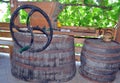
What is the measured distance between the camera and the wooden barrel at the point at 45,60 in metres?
2.34

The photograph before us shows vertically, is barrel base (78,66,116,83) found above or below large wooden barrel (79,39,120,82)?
below

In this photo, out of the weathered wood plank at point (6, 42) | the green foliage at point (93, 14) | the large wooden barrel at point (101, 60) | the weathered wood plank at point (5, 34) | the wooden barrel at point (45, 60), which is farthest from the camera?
the weathered wood plank at point (5, 34)

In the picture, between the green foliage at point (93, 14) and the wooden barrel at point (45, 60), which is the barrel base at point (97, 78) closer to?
the wooden barrel at point (45, 60)

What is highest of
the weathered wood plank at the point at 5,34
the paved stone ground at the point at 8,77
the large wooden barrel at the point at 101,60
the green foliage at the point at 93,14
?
the green foliage at the point at 93,14

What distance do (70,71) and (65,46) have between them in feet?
1.36

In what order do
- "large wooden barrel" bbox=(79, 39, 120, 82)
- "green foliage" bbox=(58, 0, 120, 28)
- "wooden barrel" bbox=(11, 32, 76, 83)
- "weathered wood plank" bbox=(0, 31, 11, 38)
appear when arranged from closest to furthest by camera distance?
"wooden barrel" bbox=(11, 32, 76, 83) < "large wooden barrel" bbox=(79, 39, 120, 82) < "green foliage" bbox=(58, 0, 120, 28) < "weathered wood plank" bbox=(0, 31, 11, 38)

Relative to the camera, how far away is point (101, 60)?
2479 mm

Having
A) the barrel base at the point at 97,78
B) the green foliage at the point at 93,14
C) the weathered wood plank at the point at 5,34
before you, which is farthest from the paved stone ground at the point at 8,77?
the green foliage at the point at 93,14

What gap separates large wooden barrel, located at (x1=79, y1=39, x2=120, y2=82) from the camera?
247 cm

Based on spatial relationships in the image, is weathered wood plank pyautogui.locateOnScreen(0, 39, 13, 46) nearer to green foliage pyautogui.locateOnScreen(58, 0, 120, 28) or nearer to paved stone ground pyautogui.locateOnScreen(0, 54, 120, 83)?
paved stone ground pyautogui.locateOnScreen(0, 54, 120, 83)

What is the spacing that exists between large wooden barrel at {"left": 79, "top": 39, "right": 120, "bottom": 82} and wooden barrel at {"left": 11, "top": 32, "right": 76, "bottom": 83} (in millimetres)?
288

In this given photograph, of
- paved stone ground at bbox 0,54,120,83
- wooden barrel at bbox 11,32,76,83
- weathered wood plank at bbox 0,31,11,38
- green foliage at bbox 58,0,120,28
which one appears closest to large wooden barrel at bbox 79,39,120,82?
paved stone ground at bbox 0,54,120,83

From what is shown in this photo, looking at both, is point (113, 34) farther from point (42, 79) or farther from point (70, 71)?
point (42, 79)

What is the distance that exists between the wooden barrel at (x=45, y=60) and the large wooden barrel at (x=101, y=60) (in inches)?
11.3
